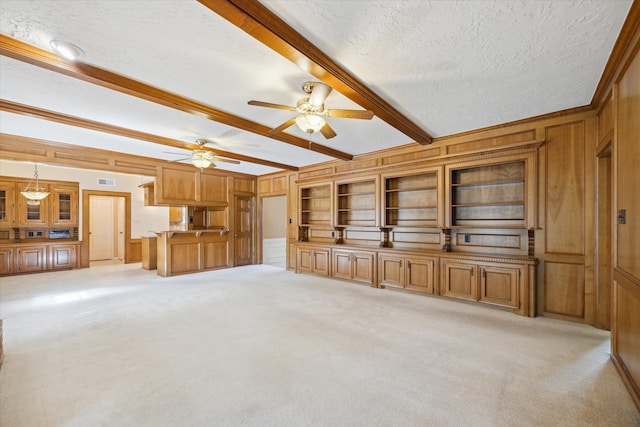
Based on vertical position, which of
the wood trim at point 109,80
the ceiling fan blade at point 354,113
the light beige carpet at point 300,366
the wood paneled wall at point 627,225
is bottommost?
the light beige carpet at point 300,366

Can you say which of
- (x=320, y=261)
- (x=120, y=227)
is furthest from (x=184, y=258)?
(x=120, y=227)

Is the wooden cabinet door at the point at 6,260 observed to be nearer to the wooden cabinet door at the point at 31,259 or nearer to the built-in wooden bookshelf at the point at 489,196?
the wooden cabinet door at the point at 31,259

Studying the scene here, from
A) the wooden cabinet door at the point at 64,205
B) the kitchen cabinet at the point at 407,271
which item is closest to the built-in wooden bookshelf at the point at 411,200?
the kitchen cabinet at the point at 407,271

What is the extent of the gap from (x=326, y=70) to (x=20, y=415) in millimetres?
3175

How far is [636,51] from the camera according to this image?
73.8 inches

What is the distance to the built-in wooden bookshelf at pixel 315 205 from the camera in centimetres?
651

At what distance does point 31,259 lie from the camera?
6.52 m

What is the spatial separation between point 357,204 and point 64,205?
25.3 feet

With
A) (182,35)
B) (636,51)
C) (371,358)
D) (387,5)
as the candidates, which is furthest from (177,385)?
(636,51)

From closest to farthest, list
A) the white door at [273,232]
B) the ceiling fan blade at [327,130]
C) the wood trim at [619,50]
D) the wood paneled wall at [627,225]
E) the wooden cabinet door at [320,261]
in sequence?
the wood trim at [619,50] < the wood paneled wall at [627,225] < the ceiling fan blade at [327,130] < the wooden cabinet door at [320,261] < the white door at [273,232]

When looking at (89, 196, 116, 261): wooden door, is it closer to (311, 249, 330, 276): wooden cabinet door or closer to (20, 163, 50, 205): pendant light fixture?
(20, 163, 50, 205): pendant light fixture

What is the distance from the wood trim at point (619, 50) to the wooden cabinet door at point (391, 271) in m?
3.19

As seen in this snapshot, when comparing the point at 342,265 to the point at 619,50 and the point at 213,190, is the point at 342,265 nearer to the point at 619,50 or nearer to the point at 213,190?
the point at 213,190

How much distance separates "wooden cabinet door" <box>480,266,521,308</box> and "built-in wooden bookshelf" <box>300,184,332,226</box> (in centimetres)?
336
